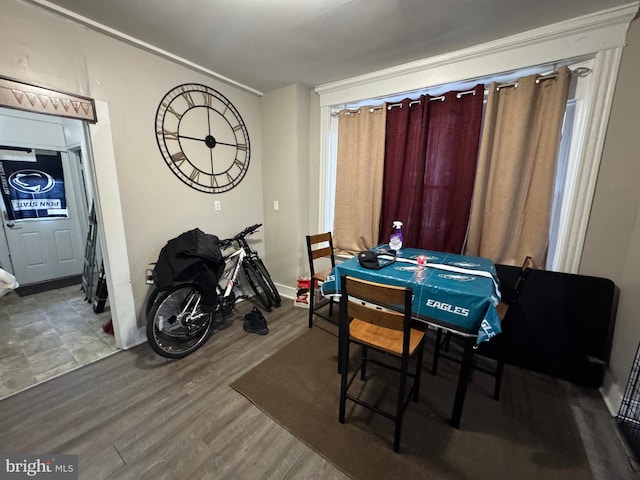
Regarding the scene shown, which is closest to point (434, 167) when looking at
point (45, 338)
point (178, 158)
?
point (178, 158)

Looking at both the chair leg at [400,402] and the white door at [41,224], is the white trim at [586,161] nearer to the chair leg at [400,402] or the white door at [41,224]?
the chair leg at [400,402]

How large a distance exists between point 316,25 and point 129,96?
5.35 feet

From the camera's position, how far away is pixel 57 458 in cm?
135

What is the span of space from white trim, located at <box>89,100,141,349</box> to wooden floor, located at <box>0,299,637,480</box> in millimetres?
307

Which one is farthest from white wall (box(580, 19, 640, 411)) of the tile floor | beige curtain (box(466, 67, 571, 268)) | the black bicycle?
the tile floor

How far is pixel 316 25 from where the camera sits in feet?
5.93

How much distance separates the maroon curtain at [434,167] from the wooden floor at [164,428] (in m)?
1.60

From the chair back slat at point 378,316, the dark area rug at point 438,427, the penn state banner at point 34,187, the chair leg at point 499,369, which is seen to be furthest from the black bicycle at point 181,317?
the penn state banner at point 34,187

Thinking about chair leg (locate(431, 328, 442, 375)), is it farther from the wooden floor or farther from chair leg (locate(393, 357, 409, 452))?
the wooden floor

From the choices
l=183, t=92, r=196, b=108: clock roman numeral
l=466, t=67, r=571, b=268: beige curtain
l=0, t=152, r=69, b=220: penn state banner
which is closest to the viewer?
l=466, t=67, r=571, b=268: beige curtain

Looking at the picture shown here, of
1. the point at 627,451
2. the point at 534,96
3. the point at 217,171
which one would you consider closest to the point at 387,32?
the point at 534,96

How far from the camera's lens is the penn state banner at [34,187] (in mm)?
3234

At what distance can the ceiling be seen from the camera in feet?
5.28

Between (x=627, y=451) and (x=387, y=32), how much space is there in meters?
3.03
